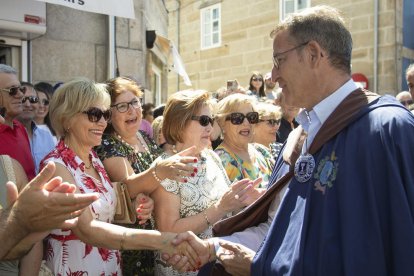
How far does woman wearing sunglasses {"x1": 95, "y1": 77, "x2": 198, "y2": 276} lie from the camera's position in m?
2.86

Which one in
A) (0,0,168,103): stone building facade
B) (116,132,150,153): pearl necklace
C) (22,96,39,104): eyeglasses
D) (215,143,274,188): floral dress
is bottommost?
(215,143,274,188): floral dress

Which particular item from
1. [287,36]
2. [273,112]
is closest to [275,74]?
[287,36]

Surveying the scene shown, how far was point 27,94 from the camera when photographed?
159 inches

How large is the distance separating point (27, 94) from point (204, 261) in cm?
246

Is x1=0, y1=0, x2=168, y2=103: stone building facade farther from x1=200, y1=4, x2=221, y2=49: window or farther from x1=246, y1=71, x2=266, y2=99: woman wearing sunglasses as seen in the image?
x1=200, y1=4, x2=221, y2=49: window

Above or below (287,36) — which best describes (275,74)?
below

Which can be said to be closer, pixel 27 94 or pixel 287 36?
pixel 287 36

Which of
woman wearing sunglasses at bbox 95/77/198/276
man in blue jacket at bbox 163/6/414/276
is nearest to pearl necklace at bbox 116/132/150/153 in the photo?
woman wearing sunglasses at bbox 95/77/198/276

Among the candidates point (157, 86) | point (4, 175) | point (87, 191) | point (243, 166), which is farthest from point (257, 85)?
point (4, 175)

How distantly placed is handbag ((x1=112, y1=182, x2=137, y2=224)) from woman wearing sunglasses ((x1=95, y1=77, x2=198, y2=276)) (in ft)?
0.17

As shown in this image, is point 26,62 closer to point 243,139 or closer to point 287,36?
point 243,139

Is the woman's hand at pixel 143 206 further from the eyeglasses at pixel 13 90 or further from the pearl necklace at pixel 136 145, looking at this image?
the eyeglasses at pixel 13 90

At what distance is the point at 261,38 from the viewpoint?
1418 cm

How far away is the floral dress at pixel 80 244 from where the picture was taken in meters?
2.61
